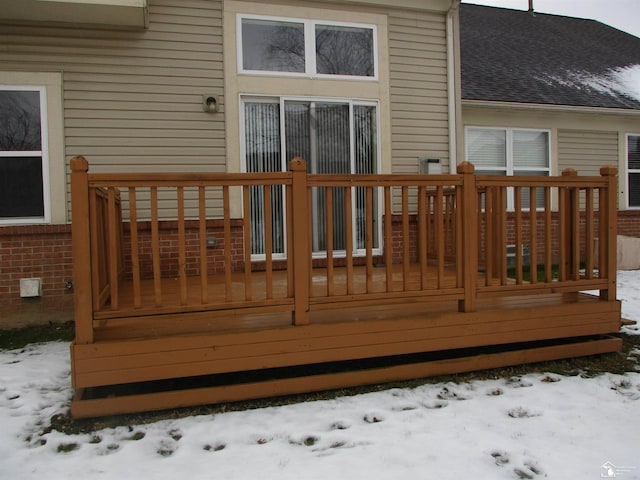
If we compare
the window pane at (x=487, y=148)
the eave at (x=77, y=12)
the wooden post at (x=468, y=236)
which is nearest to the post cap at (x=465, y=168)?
the wooden post at (x=468, y=236)

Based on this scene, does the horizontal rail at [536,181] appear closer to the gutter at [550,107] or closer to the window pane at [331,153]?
the window pane at [331,153]

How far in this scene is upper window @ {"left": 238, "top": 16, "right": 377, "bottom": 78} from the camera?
5.46m

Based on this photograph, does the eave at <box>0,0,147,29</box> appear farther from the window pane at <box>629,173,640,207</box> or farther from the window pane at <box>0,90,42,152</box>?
the window pane at <box>629,173,640,207</box>

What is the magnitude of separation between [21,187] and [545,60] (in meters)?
10.0

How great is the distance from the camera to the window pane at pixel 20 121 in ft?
16.1

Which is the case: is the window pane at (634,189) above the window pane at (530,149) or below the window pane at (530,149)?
below

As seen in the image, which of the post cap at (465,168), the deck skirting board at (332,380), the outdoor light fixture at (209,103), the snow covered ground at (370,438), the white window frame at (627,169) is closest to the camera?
the snow covered ground at (370,438)

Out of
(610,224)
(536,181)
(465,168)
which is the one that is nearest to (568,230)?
(610,224)

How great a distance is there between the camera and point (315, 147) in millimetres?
5664

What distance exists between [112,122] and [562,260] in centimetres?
451

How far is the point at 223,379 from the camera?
3.54 metres

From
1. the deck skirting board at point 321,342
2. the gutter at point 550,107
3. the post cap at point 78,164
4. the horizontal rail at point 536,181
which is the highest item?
the gutter at point 550,107

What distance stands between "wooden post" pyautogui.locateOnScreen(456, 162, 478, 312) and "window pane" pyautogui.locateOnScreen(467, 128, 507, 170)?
463 cm

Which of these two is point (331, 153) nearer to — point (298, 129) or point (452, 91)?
point (298, 129)
